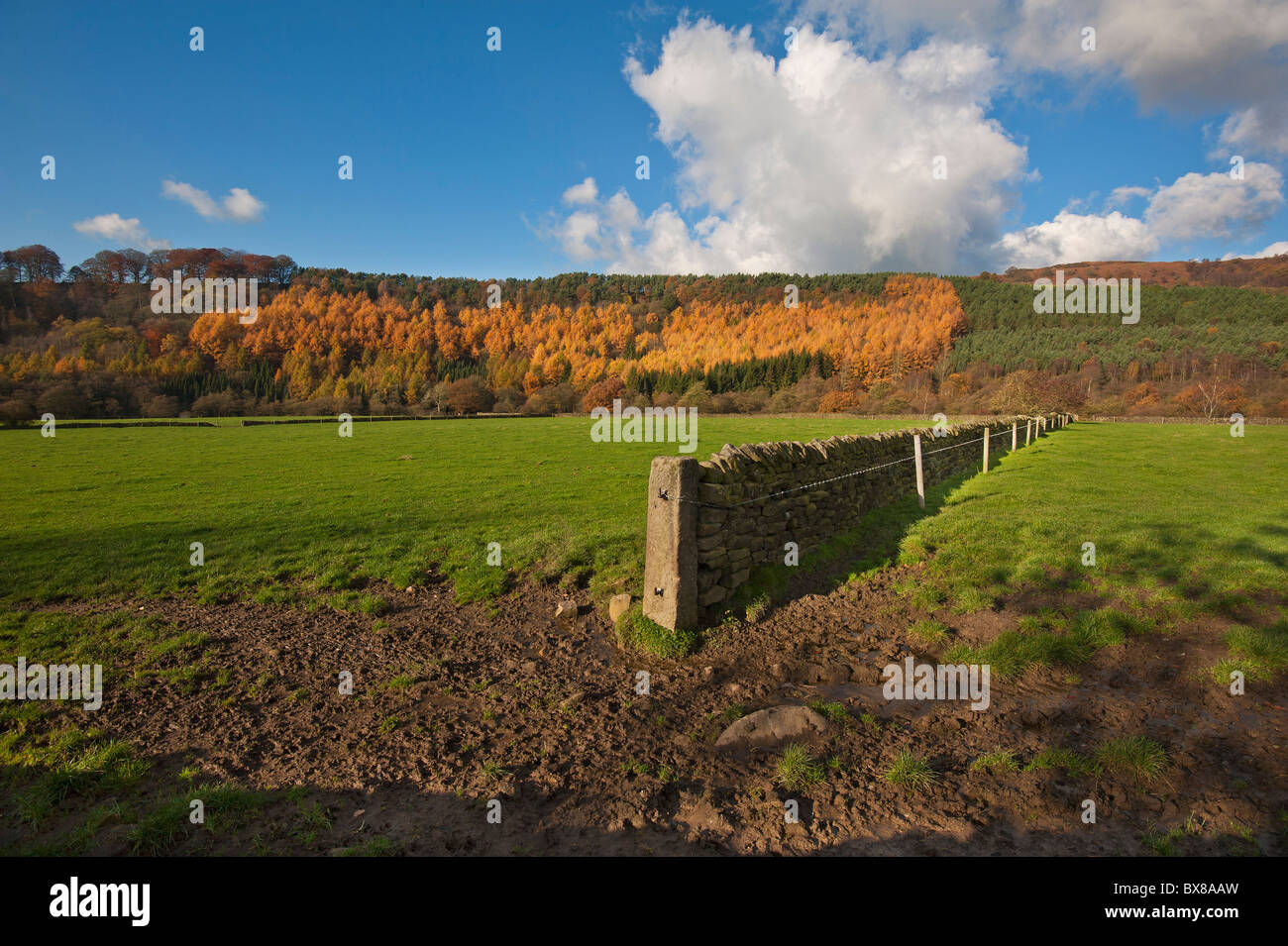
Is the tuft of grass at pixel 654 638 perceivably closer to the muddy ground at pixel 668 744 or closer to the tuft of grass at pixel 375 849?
the muddy ground at pixel 668 744

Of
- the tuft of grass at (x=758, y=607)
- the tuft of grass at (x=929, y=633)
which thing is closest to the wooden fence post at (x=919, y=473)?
the tuft of grass at (x=929, y=633)

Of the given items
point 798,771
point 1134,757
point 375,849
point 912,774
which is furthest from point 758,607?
point 375,849

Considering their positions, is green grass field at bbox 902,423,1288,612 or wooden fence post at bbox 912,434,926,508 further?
wooden fence post at bbox 912,434,926,508

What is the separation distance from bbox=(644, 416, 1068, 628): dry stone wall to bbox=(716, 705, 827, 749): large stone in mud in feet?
6.03

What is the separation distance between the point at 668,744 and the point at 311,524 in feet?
34.6

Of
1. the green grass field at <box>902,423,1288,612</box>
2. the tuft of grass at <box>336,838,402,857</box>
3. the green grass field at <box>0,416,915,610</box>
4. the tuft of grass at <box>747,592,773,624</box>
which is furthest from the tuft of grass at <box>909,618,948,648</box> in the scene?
the tuft of grass at <box>336,838,402,857</box>

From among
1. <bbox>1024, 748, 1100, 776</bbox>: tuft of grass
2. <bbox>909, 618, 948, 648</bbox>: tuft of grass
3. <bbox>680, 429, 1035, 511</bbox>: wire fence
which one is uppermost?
<bbox>680, 429, 1035, 511</bbox>: wire fence

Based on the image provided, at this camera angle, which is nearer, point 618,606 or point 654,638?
point 654,638

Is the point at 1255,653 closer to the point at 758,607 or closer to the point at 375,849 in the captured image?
the point at 758,607

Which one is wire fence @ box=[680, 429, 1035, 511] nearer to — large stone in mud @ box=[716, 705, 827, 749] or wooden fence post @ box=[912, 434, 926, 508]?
wooden fence post @ box=[912, 434, 926, 508]

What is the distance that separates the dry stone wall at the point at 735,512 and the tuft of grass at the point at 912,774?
9.22 ft

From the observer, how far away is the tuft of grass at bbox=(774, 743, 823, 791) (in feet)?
12.7

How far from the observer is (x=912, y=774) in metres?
3.84

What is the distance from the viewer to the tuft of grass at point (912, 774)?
3801 mm
